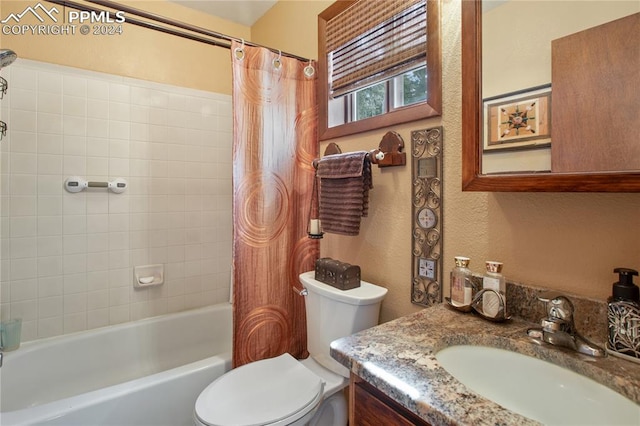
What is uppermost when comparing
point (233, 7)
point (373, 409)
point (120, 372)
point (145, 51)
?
point (233, 7)

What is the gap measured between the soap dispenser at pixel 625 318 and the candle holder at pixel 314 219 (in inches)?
40.8

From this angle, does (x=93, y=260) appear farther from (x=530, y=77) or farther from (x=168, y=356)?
(x=530, y=77)

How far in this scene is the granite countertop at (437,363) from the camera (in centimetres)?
53

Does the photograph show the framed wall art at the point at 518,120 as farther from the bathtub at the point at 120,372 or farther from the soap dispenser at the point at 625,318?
the bathtub at the point at 120,372

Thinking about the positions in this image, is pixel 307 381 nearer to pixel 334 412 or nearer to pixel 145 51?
pixel 334 412

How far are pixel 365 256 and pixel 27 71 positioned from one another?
204 cm

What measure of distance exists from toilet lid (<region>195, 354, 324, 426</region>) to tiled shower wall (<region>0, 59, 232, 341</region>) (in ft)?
3.78

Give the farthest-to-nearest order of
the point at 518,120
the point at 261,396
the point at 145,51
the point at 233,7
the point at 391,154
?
1. the point at 233,7
2. the point at 145,51
3. the point at 391,154
4. the point at 261,396
5. the point at 518,120

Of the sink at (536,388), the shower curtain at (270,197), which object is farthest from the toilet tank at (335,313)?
the sink at (536,388)

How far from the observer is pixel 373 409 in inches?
26.8

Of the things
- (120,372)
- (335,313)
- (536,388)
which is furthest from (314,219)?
(120,372)

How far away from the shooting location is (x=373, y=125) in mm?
1375

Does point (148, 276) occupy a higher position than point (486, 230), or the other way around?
point (486, 230)

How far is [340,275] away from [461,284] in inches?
18.9
